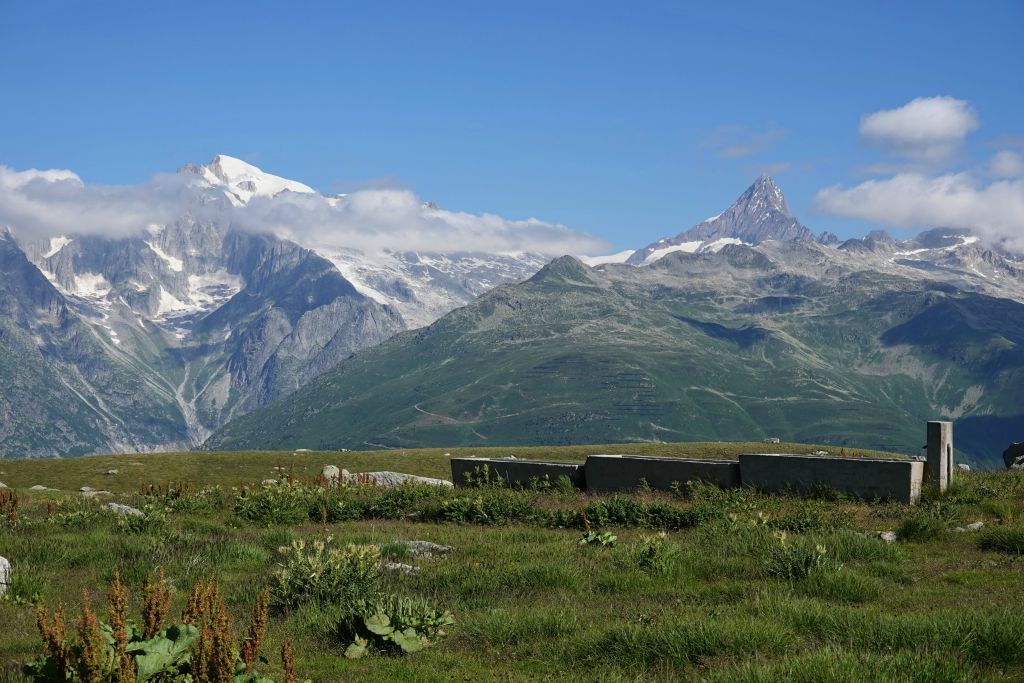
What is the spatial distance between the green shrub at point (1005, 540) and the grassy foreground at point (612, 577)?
4cm

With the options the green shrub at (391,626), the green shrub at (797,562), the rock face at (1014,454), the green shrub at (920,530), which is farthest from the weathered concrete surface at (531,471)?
the rock face at (1014,454)

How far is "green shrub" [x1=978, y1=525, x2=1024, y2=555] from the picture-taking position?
1723 centimetres

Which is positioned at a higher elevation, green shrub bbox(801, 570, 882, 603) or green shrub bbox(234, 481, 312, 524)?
green shrub bbox(801, 570, 882, 603)

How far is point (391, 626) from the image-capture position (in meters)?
12.0

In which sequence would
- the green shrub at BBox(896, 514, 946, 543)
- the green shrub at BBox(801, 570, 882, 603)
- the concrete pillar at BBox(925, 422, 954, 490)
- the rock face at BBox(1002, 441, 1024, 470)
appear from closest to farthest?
the green shrub at BBox(801, 570, 882, 603)
the green shrub at BBox(896, 514, 946, 543)
the concrete pillar at BBox(925, 422, 954, 490)
the rock face at BBox(1002, 441, 1024, 470)

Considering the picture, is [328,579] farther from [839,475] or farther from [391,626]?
[839,475]

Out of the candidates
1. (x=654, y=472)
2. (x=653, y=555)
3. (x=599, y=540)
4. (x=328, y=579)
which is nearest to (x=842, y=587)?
(x=653, y=555)

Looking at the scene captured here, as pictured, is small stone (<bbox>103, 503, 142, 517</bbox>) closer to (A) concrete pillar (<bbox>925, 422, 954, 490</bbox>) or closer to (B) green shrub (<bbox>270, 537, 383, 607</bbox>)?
(B) green shrub (<bbox>270, 537, 383, 607</bbox>)

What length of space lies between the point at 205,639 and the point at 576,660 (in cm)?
463

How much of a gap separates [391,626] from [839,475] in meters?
17.7

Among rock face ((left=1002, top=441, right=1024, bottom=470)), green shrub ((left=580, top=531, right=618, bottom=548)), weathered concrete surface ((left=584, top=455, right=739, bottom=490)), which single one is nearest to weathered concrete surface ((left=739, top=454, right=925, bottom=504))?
weathered concrete surface ((left=584, top=455, right=739, bottom=490))

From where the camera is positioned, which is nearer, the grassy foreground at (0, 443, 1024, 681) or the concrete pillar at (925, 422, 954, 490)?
the grassy foreground at (0, 443, 1024, 681)

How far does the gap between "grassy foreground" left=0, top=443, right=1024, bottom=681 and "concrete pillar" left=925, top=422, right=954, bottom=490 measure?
1255mm

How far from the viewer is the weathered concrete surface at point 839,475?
24.9 meters
